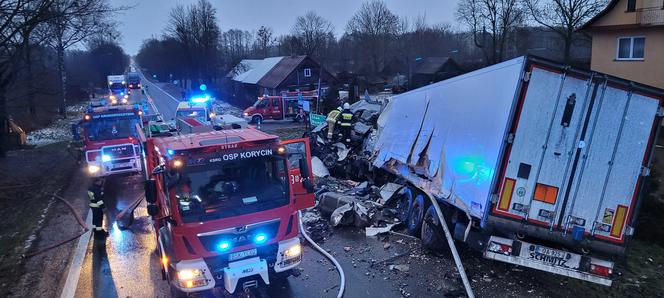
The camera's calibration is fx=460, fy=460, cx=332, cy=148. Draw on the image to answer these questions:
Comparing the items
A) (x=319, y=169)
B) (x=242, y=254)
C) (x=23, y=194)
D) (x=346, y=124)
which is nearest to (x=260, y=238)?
(x=242, y=254)

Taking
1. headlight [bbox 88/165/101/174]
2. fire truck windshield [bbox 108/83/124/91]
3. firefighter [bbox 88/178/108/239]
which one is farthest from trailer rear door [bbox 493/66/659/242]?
fire truck windshield [bbox 108/83/124/91]

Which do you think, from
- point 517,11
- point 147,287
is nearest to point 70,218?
point 147,287

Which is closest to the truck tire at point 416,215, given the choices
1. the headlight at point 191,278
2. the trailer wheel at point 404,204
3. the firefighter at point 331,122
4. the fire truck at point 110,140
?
the trailer wheel at point 404,204

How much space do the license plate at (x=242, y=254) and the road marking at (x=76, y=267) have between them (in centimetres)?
313

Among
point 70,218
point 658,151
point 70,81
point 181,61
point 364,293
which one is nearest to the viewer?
point 364,293

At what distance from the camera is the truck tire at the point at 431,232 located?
8.64 m

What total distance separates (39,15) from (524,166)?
41.6 feet

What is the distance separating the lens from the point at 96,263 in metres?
8.70

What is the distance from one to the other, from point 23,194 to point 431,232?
Answer: 12.7 metres

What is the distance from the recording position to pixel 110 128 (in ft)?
49.9

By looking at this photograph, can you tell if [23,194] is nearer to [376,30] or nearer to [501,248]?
[501,248]

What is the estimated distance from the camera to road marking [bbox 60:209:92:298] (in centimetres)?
747

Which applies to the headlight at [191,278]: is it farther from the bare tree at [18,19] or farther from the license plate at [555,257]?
the bare tree at [18,19]

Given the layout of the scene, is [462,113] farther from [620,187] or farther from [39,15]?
[39,15]
